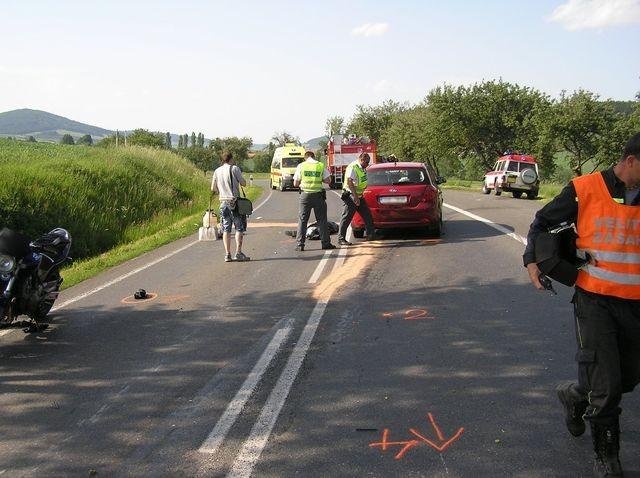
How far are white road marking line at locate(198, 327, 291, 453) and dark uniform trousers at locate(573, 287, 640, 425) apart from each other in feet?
7.09

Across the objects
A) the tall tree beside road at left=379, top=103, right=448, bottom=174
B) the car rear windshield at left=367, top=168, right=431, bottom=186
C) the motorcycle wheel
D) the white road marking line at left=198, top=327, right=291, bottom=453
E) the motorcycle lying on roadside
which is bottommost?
the white road marking line at left=198, top=327, right=291, bottom=453

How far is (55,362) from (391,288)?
4.31m

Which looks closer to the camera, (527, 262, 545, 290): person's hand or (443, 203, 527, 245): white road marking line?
(527, 262, 545, 290): person's hand

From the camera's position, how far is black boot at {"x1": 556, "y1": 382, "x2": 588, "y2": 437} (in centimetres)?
379

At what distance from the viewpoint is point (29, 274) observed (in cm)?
641

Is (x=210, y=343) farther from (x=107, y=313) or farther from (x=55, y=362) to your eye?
(x=107, y=313)

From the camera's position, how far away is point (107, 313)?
309 inches

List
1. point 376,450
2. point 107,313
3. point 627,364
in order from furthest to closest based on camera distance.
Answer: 1. point 107,313
2. point 376,450
3. point 627,364

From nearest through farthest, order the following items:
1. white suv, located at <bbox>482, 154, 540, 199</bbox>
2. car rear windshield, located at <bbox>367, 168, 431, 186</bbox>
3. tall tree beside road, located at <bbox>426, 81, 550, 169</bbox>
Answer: car rear windshield, located at <bbox>367, 168, 431, 186</bbox>
white suv, located at <bbox>482, 154, 540, 199</bbox>
tall tree beside road, located at <bbox>426, 81, 550, 169</bbox>

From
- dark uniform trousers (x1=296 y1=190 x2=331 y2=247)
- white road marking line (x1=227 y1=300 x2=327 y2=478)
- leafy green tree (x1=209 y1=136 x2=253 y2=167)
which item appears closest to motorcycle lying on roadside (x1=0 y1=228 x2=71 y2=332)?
white road marking line (x1=227 y1=300 x2=327 y2=478)

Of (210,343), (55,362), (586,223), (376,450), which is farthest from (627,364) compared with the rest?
(55,362)

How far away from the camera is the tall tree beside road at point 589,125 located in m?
49.0

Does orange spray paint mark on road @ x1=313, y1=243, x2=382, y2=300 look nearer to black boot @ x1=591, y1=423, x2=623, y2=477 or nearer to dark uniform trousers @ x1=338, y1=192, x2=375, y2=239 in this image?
dark uniform trousers @ x1=338, y1=192, x2=375, y2=239

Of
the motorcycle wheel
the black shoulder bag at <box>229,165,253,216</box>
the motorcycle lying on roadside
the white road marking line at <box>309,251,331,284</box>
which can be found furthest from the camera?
the black shoulder bag at <box>229,165,253,216</box>
